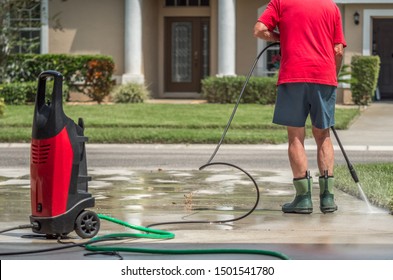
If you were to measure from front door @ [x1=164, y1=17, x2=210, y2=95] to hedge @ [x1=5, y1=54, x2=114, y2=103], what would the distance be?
10.7 feet

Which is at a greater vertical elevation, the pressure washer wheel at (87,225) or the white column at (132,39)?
the white column at (132,39)

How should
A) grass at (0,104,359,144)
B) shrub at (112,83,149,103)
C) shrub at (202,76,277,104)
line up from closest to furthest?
grass at (0,104,359,144) → shrub at (202,76,277,104) → shrub at (112,83,149,103)

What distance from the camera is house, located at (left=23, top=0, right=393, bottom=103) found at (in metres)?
28.2

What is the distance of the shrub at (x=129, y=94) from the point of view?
27.7 m

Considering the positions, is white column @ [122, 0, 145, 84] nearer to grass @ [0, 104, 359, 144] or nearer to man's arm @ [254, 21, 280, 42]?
grass @ [0, 104, 359, 144]

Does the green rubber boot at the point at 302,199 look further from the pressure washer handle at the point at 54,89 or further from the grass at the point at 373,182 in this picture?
the pressure washer handle at the point at 54,89

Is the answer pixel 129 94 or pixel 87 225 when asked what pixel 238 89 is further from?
pixel 87 225

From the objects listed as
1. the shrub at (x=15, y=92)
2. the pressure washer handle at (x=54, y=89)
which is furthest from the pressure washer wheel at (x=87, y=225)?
the shrub at (x=15, y=92)

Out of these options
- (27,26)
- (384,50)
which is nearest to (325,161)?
(27,26)

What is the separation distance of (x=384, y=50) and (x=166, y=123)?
39.2ft

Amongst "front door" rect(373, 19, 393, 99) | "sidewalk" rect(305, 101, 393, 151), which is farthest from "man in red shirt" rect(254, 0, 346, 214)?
"front door" rect(373, 19, 393, 99)

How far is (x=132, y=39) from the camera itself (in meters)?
28.2

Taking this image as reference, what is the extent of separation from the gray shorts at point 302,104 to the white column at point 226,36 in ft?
59.9

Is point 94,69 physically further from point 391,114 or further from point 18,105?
point 391,114
